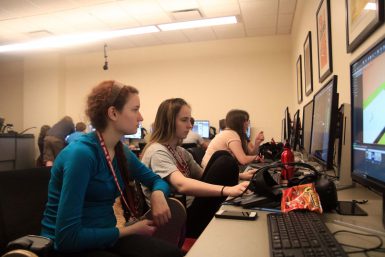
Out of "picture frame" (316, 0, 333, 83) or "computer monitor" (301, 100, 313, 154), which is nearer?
"computer monitor" (301, 100, 313, 154)

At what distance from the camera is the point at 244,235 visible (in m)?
0.78

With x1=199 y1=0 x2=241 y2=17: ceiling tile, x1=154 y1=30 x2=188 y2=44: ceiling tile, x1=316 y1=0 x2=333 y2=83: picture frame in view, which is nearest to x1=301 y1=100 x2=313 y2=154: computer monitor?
x1=316 y1=0 x2=333 y2=83: picture frame

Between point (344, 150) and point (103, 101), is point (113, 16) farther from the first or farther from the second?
point (344, 150)

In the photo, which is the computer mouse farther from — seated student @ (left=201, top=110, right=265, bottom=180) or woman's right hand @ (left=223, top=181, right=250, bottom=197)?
seated student @ (left=201, top=110, right=265, bottom=180)

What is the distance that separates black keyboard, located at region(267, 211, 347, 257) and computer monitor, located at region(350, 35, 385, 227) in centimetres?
19

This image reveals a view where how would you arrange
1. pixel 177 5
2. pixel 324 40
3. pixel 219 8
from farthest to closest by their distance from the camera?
1. pixel 219 8
2. pixel 177 5
3. pixel 324 40

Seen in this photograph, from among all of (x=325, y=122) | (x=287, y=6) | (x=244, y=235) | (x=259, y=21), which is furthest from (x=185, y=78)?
(x=244, y=235)

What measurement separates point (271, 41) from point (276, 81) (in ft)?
2.47

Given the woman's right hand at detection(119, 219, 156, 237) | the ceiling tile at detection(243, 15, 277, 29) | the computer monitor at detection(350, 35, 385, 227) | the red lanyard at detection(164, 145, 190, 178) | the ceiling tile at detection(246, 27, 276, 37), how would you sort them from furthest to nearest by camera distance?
the ceiling tile at detection(246, 27, 276, 37) → the ceiling tile at detection(243, 15, 277, 29) → the red lanyard at detection(164, 145, 190, 178) → the woman's right hand at detection(119, 219, 156, 237) → the computer monitor at detection(350, 35, 385, 227)

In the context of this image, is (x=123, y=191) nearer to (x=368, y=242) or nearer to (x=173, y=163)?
(x=173, y=163)

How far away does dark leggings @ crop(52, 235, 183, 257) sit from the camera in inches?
41.6

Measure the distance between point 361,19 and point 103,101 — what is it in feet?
4.08

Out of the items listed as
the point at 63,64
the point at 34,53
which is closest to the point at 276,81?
the point at 63,64

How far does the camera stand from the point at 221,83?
6.34 metres
